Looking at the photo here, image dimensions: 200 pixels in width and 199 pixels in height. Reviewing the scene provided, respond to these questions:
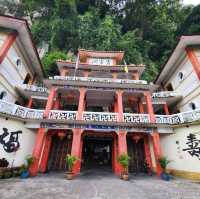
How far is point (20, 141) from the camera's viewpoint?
1176 centimetres

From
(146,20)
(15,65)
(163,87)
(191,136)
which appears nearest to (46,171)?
(15,65)

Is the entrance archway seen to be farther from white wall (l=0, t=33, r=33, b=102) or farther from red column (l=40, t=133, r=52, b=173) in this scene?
white wall (l=0, t=33, r=33, b=102)

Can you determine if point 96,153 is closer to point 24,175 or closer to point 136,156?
point 136,156

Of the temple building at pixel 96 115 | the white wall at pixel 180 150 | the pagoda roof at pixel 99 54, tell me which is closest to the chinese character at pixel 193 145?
the temple building at pixel 96 115

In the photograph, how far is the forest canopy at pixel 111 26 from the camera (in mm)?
23991

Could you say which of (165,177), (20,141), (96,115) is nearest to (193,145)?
(165,177)

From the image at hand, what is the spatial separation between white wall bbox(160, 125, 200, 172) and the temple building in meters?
0.07

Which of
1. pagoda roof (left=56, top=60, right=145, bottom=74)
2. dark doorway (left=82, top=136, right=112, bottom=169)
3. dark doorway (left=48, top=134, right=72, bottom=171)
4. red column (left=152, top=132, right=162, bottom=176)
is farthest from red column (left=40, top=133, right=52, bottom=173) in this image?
red column (left=152, top=132, right=162, bottom=176)

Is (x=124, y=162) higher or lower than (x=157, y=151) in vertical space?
lower

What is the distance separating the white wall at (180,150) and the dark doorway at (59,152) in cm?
882

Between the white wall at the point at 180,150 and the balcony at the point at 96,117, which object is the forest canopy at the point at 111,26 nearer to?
the balcony at the point at 96,117

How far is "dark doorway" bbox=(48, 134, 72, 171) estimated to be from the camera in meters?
13.3

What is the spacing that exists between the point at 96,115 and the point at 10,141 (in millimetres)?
6652

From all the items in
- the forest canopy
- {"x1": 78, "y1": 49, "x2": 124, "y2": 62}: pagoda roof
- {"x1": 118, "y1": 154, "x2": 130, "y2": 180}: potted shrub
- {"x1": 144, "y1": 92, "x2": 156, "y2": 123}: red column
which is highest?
the forest canopy
